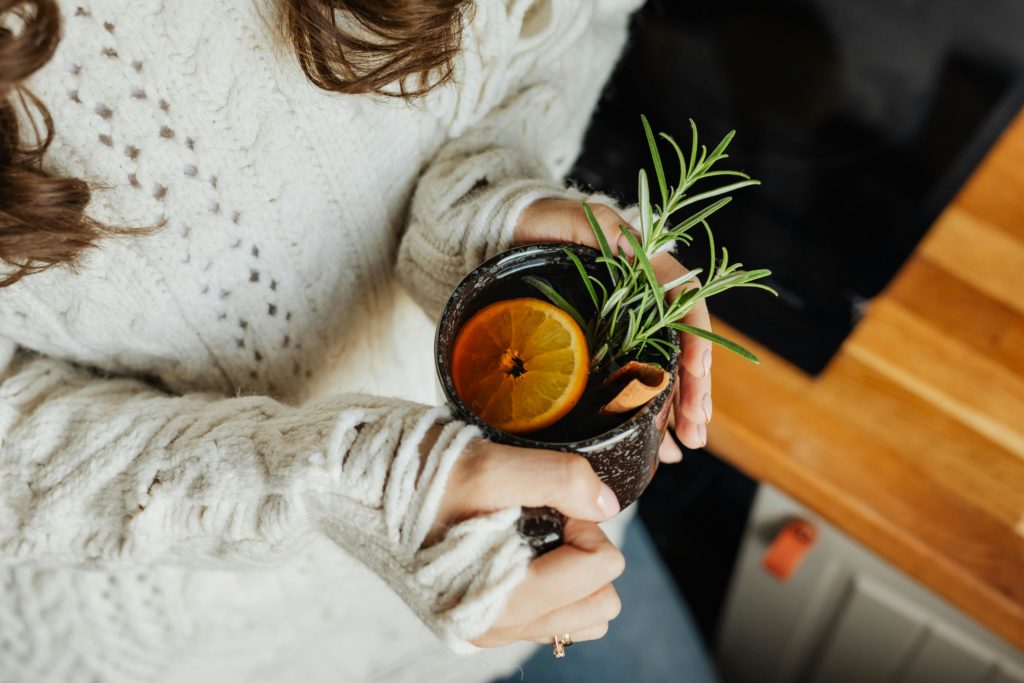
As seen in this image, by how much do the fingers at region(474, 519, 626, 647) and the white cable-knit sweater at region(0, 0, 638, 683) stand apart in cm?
1

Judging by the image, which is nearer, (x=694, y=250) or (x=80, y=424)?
(x=80, y=424)

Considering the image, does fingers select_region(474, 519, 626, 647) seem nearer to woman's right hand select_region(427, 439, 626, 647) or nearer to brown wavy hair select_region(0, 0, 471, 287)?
woman's right hand select_region(427, 439, 626, 647)

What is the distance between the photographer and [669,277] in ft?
1.67

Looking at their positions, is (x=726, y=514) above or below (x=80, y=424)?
below

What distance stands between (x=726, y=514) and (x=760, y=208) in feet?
2.14

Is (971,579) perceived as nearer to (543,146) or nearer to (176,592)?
(543,146)

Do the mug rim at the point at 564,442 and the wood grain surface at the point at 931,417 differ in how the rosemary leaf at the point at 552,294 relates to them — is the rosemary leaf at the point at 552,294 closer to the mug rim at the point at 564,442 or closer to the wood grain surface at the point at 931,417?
the mug rim at the point at 564,442

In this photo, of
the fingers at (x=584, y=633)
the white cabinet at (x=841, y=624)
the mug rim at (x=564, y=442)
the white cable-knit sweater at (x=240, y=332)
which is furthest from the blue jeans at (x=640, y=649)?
the mug rim at (x=564, y=442)

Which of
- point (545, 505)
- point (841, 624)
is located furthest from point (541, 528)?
point (841, 624)

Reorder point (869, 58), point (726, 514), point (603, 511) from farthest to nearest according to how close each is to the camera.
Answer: point (726, 514) < point (869, 58) < point (603, 511)

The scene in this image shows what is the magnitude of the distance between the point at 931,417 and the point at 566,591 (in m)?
0.55

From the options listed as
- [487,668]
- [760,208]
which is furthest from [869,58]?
[487,668]

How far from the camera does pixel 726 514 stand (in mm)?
1338

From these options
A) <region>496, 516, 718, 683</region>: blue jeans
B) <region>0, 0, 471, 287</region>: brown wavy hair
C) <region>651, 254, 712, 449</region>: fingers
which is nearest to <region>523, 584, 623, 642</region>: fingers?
<region>651, 254, 712, 449</region>: fingers
